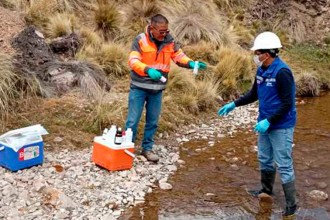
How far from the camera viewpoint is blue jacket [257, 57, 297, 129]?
4781mm

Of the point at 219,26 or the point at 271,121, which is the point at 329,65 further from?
the point at 271,121

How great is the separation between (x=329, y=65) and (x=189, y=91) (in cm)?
414

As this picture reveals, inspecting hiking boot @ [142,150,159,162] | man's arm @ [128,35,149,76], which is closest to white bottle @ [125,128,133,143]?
hiking boot @ [142,150,159,162]

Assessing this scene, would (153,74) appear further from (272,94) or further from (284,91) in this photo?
(284,91)

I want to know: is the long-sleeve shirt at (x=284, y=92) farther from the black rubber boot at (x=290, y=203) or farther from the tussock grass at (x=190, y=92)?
the tussock grass at (x=190, y=92)

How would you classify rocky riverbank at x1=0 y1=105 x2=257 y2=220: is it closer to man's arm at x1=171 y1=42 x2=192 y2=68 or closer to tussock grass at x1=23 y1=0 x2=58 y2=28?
man's arm at x1=171 y1=42 x2=192 y2=68

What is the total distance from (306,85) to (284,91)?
5.49m

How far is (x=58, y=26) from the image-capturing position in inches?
361

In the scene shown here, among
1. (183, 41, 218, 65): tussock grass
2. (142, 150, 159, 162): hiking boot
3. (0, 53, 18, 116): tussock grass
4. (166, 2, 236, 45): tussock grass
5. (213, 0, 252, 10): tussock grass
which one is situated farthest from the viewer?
(213, 0, 252, 10): tussock grass

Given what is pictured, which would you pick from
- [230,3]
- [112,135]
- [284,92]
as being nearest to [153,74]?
[112,135]

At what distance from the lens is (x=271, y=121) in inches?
189

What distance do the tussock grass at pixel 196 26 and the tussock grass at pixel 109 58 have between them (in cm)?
189

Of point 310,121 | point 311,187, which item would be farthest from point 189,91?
point 311,187

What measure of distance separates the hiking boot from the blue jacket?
1692 mm
